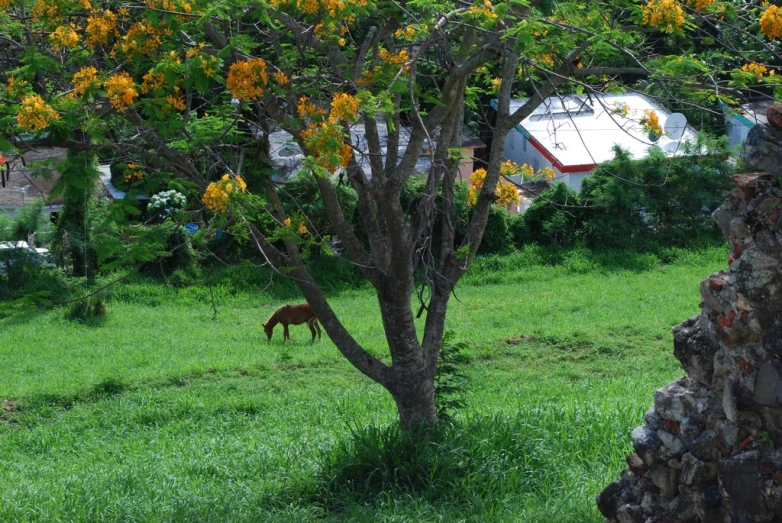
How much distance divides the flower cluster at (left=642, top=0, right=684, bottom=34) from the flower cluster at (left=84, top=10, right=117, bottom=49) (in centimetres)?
342

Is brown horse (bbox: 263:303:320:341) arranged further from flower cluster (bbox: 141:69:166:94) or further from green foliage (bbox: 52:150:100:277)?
flower cluster (bbox: 141:69:166:94)

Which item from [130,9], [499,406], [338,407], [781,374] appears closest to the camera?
[781,374]

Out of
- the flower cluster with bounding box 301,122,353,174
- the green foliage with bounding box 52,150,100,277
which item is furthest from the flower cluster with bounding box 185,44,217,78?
the green foliage with bounding box 52,150,100,277

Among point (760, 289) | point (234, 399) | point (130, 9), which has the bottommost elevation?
point (234, 399)

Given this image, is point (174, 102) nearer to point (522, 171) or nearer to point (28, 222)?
point (522, 171)

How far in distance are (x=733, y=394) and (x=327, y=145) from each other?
258 centimetres

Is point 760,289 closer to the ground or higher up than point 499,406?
higher up

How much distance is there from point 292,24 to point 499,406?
4026 millimetres

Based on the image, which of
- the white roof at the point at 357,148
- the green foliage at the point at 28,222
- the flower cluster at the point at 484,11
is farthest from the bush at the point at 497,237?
the flower cluster at the point at 484,11

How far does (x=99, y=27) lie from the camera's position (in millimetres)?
6090

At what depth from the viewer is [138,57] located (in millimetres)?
6246

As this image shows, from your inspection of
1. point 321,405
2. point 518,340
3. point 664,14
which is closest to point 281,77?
point 664,14

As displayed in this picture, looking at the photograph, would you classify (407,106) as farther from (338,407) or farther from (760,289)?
(760,289)

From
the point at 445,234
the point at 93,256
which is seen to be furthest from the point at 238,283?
the point at 445,234
